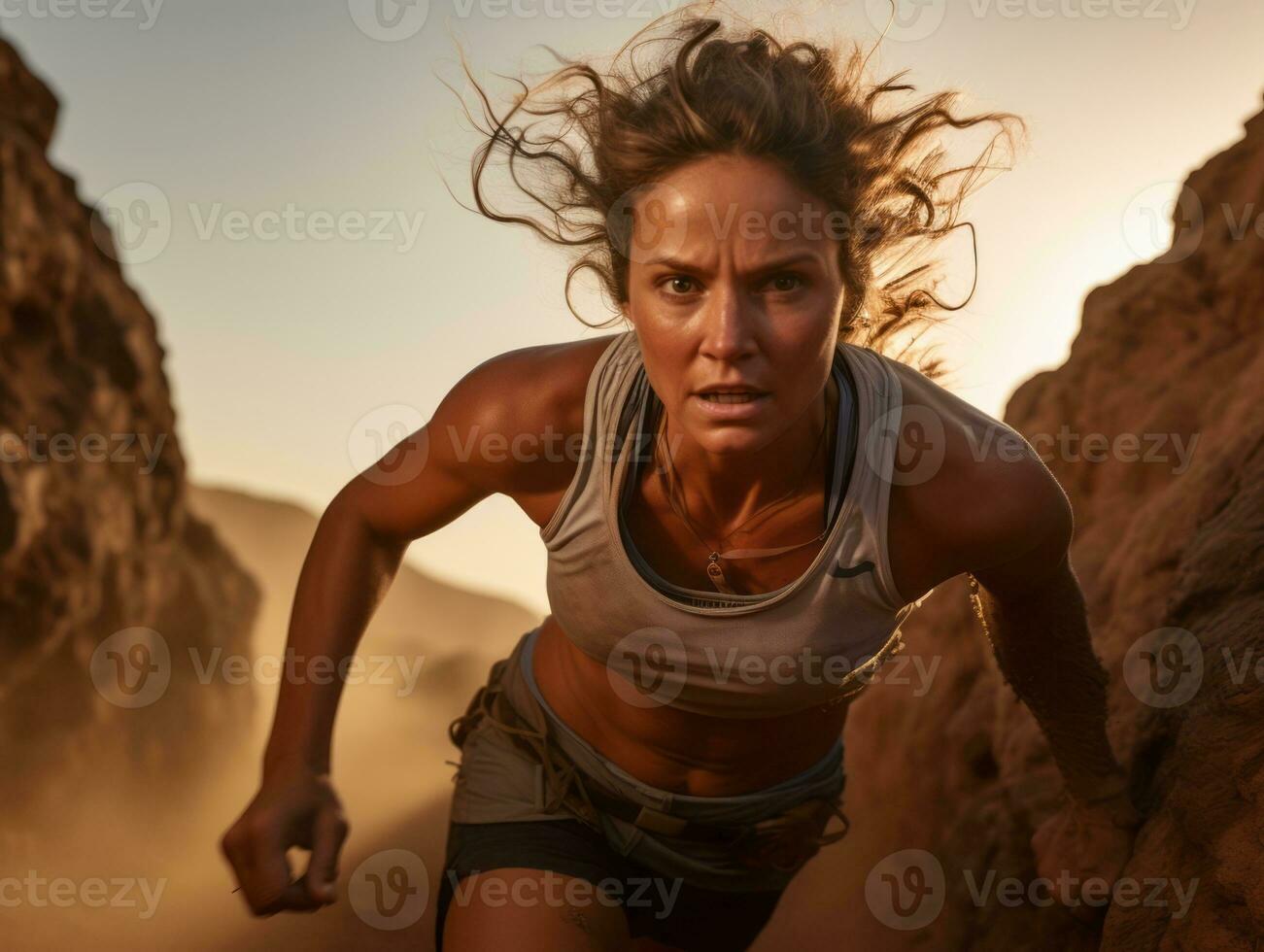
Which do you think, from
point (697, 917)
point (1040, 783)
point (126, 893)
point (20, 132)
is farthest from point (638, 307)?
point (126, 893)

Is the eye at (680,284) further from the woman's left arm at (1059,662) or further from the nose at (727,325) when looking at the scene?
the woman's left arm at (1059,662)

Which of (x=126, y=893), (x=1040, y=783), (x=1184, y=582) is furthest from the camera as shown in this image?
(x=126, y=893)

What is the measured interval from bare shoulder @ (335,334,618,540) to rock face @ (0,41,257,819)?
1772 millimetres

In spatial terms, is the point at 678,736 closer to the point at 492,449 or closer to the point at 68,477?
the point at 492,449

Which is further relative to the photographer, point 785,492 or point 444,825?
point 444,825

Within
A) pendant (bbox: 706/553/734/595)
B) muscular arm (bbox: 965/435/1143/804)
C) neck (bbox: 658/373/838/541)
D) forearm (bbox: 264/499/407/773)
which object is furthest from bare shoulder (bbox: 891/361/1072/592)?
forearm (bbox: 264/499/407/773)

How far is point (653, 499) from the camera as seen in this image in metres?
1.80

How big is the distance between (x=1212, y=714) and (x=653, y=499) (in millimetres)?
1014

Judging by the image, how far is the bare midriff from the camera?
6.13 feet

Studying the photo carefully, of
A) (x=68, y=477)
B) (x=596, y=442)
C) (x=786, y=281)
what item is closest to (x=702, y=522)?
(x=596, y=442)

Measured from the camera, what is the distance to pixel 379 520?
186 centimetres

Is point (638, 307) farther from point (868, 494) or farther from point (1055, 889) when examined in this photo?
point (1055, 889)

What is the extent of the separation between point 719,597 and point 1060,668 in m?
0.66

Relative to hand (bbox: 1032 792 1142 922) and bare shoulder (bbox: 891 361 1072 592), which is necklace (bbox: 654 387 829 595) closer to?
bare shoulder (bbox: 891 361 1072 592)
